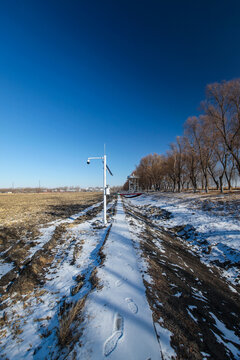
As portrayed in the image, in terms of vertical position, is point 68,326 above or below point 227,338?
above

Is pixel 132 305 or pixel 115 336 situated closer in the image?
pixel 115 336

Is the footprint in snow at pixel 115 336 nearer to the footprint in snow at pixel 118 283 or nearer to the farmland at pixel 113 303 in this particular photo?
the farmland at pixel 113 303

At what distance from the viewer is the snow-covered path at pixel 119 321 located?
2.11m

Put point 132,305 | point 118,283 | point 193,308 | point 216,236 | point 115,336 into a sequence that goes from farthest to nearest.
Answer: point 216,236
point 118,283
point 193,308
point 132,305
point 115,336

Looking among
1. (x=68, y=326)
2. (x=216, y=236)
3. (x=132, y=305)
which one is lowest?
(x=216, y=236)

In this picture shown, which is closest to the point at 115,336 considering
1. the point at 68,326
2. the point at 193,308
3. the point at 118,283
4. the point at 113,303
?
the point at 113,303

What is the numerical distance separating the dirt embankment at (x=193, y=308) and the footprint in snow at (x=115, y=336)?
2.29ft

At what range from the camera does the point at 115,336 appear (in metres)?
2.35

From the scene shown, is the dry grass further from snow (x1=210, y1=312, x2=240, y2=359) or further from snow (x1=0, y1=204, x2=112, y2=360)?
snow (x1=210, y1=312, x2=240, y2=359)

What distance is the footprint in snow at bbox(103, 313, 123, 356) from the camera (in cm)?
214

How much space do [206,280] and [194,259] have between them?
1987mm

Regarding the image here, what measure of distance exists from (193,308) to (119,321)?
71.9 inches

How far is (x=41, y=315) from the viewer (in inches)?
115

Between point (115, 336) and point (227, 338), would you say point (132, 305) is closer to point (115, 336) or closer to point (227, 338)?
point (115, 336)
